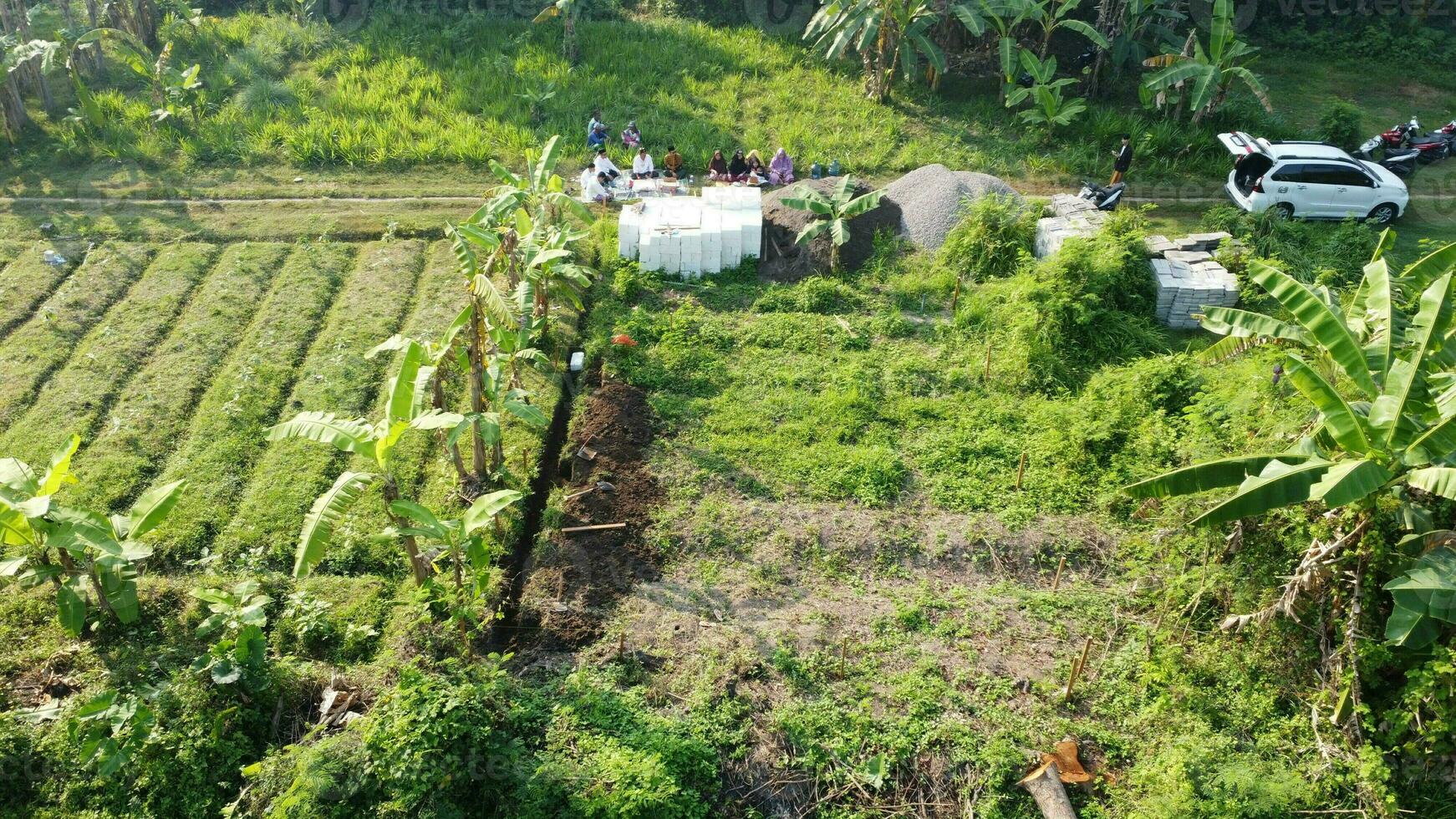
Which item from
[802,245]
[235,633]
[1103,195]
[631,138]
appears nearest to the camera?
[235,633]

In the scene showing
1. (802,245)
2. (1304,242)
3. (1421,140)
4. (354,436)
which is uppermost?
(1421,140)

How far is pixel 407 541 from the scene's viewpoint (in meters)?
10.5

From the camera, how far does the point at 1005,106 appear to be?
21.2 m

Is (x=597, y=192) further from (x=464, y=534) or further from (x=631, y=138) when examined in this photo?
(x=464, y=534)

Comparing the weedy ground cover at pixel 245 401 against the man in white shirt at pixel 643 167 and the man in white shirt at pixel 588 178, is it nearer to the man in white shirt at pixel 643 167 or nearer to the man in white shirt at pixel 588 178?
the man in white shirt at pixel 588 178

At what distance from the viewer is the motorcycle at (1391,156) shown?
18359 mm

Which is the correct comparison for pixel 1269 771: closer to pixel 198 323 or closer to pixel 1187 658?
pixel 1187 658

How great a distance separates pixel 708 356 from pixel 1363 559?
844 centimetres

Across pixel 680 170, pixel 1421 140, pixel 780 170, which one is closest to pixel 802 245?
pixel 780 170

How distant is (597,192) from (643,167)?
118 cm

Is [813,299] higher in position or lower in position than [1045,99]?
lower

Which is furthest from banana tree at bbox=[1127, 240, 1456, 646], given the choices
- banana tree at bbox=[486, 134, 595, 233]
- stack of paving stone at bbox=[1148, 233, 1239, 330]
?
banana tree at bbox=[486, 134, 595, 233]

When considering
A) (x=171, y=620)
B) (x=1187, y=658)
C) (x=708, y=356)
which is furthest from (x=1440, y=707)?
(x=171, y=620)

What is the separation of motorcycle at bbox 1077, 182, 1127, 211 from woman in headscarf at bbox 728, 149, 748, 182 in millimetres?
6207
